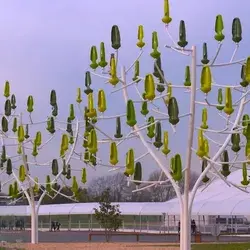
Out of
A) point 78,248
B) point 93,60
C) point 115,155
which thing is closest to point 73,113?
point 78,248

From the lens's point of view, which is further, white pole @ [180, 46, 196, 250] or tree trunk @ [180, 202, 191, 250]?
tree trunk @ [180, 202, 191, 250]

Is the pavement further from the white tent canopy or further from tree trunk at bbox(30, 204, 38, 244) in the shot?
the white tent canopy

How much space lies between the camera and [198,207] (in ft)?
152

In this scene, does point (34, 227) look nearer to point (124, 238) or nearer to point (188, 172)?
point (124, 238)

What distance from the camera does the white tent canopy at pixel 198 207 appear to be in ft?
144

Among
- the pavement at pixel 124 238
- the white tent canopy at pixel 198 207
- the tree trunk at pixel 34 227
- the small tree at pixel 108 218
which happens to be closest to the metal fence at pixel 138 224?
the white tent canopy at pixel 198 207

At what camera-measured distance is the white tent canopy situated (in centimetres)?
4391

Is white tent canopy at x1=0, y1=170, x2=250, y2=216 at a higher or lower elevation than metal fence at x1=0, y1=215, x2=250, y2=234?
higher

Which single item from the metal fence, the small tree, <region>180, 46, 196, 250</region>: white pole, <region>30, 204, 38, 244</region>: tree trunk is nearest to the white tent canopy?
the metal fence

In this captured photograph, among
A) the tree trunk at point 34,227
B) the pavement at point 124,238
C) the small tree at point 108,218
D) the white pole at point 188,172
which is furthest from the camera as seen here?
the pavement at point 124,238

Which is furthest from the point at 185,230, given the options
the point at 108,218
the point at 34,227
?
the point at 108,218

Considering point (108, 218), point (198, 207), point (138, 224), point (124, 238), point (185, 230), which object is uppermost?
point (198, 207)

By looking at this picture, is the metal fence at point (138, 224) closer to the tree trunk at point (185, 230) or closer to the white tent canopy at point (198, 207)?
the white tent canopy at point (198, 207)

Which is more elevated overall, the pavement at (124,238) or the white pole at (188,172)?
the white pole at (188,172)
